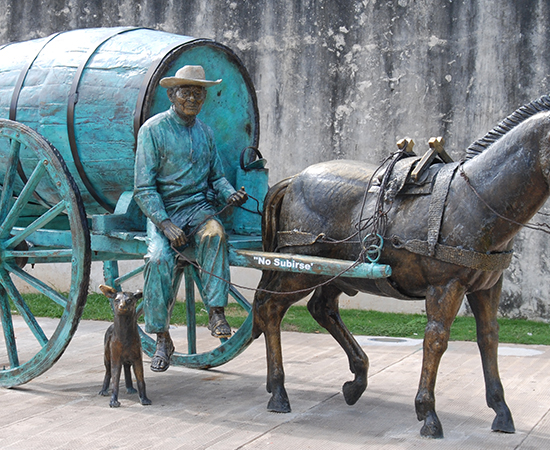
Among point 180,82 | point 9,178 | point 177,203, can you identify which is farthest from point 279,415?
point 9,178

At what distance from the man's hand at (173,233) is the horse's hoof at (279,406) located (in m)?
1.15

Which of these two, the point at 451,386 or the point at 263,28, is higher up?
the point at 263,28

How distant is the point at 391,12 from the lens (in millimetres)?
8609

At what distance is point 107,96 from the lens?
17.3 feet

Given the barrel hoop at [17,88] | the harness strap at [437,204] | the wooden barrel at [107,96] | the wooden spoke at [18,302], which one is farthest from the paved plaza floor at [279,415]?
the barrel hoop at [17,88]

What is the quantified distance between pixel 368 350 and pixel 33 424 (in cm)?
327

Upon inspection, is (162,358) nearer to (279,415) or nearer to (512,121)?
(279,415)

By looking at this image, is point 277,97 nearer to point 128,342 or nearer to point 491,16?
point 491,16

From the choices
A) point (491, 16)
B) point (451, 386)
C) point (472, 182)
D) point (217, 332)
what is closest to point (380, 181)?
point (472, 182)

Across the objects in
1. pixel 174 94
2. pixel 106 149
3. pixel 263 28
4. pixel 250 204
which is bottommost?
pixel 250 204

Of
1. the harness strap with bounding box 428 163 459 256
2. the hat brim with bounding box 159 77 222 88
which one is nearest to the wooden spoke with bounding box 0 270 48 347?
the hat brim with bounding box 159 77 222 88

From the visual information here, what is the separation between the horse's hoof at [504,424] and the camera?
450 cm

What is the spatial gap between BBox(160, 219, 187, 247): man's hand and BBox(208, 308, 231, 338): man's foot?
1.53 ft

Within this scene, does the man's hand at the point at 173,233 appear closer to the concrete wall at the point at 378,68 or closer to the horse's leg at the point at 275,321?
the horse's leg at the point at 275,321
